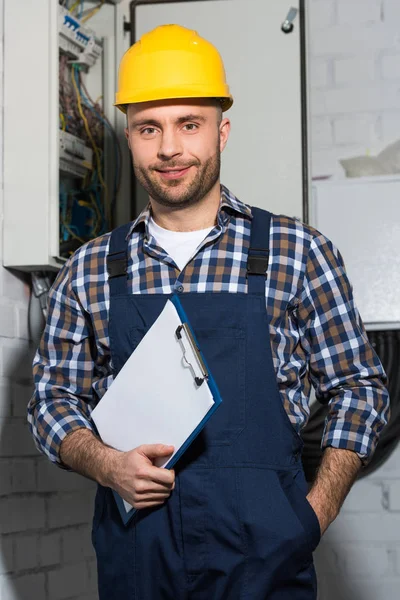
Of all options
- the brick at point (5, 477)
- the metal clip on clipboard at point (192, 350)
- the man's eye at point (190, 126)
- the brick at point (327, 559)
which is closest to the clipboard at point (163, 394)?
the metal clip on clipboard at point (192, 350)

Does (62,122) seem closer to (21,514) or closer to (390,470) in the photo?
(21,514)

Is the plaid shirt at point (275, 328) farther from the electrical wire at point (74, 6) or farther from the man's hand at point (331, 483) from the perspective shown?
the electrical wire at point (74, 6)

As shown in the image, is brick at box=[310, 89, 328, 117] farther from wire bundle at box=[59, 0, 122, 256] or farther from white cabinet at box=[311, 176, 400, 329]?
wire bundle at box=[59, 0, 122, 256]

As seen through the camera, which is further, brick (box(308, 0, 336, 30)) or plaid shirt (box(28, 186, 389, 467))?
brick (box(308, 0, 336, 30))

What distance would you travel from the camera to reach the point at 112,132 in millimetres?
2836

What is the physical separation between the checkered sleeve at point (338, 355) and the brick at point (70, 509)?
1.14 metres

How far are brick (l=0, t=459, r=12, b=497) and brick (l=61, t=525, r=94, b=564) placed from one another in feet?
1.13

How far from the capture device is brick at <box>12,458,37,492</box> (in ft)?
7.67

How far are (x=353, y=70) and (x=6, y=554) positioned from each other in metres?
1.92

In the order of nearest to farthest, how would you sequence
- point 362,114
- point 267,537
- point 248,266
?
point 267,537, point 248,266, point 362,114

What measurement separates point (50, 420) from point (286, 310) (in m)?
0.46

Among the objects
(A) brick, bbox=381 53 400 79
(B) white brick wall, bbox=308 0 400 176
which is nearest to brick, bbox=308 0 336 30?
(B) white brick wall, bbox=308 0 400 176

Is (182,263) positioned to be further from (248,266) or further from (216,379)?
(216,379)

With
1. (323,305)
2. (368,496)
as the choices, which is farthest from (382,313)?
(323,305)
